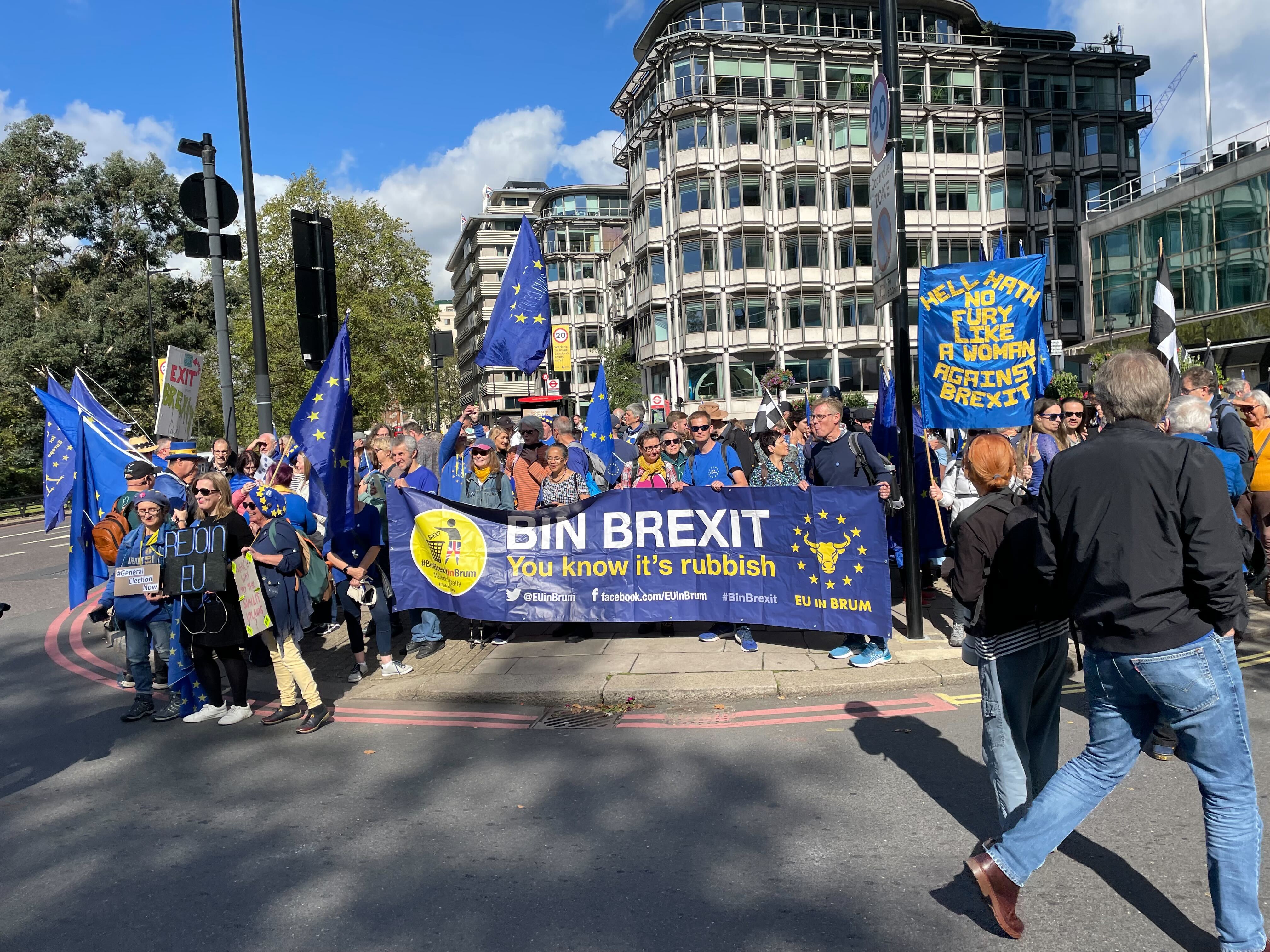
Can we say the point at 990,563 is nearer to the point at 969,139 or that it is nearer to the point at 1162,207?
the point at 1162,207

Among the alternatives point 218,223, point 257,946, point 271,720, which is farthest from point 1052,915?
point 218,223

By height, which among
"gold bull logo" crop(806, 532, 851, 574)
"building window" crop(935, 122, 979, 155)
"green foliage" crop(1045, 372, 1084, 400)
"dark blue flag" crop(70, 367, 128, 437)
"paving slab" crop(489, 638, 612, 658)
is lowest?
"paving slab" crop(489, 638, 612, 658)

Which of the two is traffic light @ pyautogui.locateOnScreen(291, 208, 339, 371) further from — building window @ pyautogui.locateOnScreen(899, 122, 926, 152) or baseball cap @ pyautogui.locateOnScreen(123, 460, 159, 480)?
building window @ pyautogui.locateOnScreen(899, 122, 926, 152)

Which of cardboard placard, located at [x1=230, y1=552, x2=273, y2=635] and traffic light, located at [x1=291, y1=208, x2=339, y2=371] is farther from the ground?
traffic light, located at [x1=291, y1=208, x2=339, y2=371]

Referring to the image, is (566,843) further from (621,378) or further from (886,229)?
(621,378)

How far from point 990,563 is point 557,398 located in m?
14.2

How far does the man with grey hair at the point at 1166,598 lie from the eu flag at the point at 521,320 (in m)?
7.75

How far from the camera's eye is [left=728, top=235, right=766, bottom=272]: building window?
53.8 metres

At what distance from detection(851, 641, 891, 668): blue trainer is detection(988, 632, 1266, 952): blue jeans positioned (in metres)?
3.62

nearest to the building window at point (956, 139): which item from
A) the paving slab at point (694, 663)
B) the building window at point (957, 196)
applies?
the building window at point (957, 196)

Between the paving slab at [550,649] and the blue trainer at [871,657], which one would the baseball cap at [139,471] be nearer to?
the paving slab at [550,649]

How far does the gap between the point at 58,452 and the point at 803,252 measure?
161ft

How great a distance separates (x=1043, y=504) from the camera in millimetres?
3164

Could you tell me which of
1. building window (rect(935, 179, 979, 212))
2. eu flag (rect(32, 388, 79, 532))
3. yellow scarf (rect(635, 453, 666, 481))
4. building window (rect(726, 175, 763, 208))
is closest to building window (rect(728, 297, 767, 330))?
building window (rect(726, 175, 763, 208))
